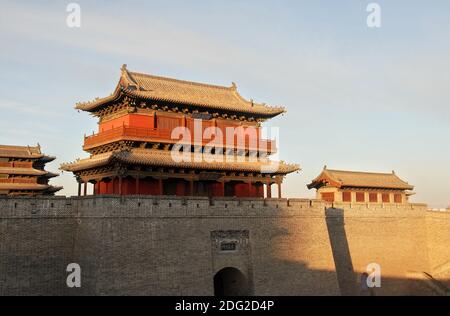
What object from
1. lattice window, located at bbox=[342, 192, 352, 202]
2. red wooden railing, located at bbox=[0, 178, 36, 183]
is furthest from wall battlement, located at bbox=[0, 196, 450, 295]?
red wooden railing, located at bbox=[0, 178, 36, 183]

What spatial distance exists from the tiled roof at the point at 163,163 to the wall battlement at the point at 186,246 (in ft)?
9.36

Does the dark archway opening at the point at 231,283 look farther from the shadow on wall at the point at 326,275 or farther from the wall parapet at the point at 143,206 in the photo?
the wall parapet at the point at 143,206

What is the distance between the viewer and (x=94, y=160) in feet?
81.8

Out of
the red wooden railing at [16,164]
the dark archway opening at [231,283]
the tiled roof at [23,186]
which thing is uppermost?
the red wooden railing at [16,164]

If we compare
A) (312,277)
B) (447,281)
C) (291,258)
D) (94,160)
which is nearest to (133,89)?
(94,160)

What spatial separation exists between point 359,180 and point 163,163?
17.6 metres

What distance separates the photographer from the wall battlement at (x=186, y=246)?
18.3 meters

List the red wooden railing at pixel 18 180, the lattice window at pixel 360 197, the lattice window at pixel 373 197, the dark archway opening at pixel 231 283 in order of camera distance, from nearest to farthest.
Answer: the dark archway opening at pixel 231 283 → the red wooden railing at pixel 18 180 → the lattice window at pixel 360 197 → the lattice window at pixel 373 197

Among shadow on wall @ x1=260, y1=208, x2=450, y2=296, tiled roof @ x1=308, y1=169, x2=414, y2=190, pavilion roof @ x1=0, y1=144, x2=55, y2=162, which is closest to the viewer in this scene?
shadow on wall @ x1=260, y1=208, x2=450, y2=296

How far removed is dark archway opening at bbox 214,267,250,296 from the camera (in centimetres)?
2212

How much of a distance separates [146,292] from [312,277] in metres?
8.77

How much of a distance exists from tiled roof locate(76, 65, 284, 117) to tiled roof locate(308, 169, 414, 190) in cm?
843

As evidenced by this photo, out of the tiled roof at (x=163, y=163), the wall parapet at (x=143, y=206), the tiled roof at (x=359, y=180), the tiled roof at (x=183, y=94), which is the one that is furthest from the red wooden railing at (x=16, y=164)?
the tiled roof at (x=359, y=180)

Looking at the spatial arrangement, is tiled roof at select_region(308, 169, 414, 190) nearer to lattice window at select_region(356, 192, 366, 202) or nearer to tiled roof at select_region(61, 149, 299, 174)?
lattice window at select_region(356, 192, 366, 202)
